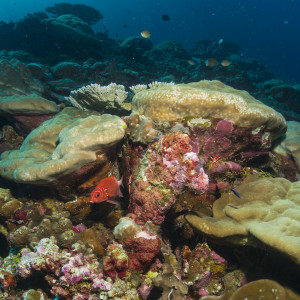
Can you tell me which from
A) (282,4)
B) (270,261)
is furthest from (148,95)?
(282,4)

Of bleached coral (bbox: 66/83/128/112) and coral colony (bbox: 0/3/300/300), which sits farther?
bleached coral (bbox: 66/83/128/112)

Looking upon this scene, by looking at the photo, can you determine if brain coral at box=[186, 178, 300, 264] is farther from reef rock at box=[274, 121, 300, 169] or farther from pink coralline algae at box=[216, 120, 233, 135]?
reef rock at box=[274, 121, 300, 169]

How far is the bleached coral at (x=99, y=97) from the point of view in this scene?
15.3 feet

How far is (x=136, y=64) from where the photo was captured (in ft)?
52.5

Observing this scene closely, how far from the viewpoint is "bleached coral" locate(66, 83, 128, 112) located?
183 inches

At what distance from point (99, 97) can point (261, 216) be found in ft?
13.5

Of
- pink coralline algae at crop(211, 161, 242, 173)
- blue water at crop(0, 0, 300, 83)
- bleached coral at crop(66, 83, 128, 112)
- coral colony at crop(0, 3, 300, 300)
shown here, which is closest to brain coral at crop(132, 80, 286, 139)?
coral colony at crop(0, 3, 300, 300)

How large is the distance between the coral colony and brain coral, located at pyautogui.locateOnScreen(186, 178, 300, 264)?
0.04 ft

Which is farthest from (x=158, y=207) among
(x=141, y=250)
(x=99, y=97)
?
(x=99, y=97)

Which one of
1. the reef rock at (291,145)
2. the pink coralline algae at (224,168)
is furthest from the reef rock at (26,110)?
the reef rock at (291,145)

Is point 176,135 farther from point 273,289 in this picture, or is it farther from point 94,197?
point 273,289

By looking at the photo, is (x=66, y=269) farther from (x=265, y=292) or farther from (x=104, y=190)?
(x=265, y=292)

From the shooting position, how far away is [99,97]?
4.82m

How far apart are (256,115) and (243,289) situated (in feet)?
7.67
